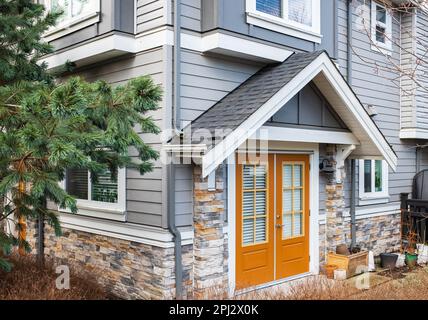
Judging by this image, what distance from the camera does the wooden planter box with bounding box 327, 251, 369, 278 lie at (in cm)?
783

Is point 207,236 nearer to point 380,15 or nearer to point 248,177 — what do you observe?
point 248,177

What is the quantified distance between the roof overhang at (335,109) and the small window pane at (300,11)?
1195 millimetres

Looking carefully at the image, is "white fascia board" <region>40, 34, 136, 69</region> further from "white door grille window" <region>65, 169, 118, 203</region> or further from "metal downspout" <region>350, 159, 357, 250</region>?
"metal downspout" <region>350, 159, 357, 250</region>

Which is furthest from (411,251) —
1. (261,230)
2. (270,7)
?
(270,7)

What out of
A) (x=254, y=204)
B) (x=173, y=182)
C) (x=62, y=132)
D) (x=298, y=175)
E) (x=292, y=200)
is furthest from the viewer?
(x=298, y=175)

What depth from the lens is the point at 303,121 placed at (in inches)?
285

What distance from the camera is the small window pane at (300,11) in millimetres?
7523

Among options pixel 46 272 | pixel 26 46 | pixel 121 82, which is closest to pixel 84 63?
pixel 121 82

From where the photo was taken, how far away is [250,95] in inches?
253

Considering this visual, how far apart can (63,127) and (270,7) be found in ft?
14.5

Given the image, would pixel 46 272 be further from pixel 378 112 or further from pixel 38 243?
pixel 378 112

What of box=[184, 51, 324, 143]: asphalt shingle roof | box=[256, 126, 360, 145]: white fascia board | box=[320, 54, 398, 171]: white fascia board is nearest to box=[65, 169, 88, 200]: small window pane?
box=[184, 51, 324, 143]: asphalt shingle roof

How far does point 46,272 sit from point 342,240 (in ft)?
17.5

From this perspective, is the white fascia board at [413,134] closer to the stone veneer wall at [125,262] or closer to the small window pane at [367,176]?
the small window pane at [367,176]
